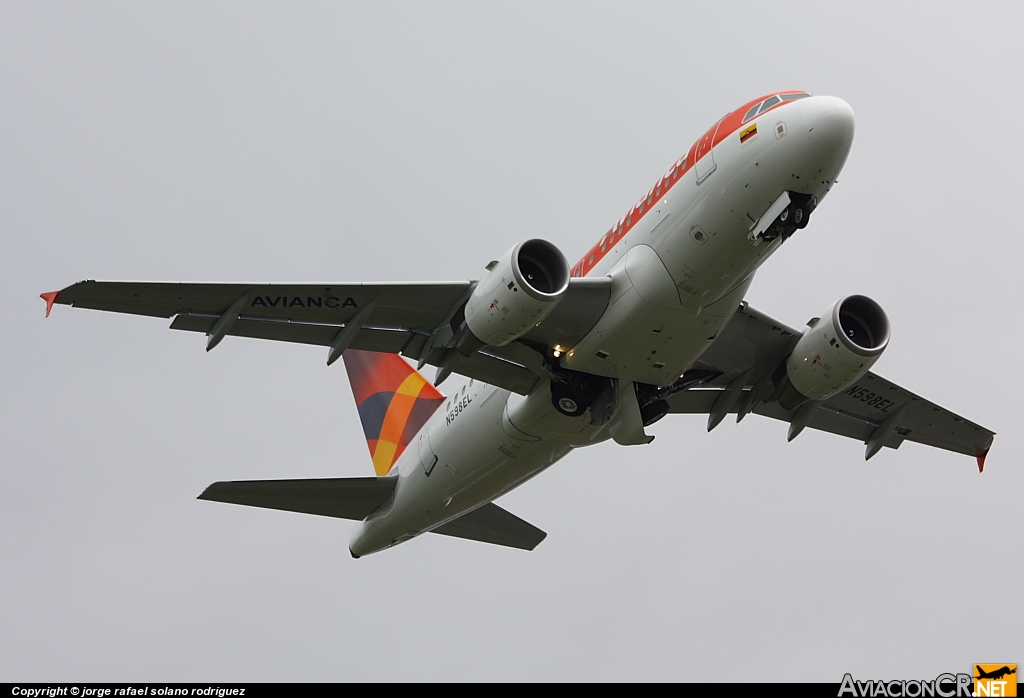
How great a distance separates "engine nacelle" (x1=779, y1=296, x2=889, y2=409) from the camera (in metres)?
22.5

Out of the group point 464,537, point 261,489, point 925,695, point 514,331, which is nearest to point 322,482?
point 261,489

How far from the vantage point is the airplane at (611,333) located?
1877 centimetres

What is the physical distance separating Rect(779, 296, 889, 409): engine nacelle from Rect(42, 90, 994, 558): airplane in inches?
1.4

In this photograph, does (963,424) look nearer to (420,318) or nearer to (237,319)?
(420,318)

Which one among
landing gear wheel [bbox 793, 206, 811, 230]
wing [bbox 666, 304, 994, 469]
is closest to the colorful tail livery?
wing [bbox 666, 304, 994, 469]


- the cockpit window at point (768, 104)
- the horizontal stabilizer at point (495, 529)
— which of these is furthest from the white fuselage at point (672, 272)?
the horizontal stabilizer at point (495, 529)

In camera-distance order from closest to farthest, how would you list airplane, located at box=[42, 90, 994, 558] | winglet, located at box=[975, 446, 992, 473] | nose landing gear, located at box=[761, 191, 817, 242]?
1. nose landing gear, located at box=[761, 191, 817, 242]
2. airplane, located at box=[42, 90, 994, 558]
3. winglet, located at box=[975, 446, 992, 473]

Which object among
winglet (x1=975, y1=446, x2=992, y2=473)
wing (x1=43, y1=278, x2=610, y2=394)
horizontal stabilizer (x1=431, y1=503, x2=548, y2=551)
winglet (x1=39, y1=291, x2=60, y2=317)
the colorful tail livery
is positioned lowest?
winglet (x1=39, y1=291, x2=60, y2=317)

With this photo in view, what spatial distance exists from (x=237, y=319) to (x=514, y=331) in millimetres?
5431

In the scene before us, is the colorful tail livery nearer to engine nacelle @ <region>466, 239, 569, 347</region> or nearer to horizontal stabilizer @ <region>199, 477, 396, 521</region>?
horizontal stabilizer @ <region>199, 477, 396, 521</region>

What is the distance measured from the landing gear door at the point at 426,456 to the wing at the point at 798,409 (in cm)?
567

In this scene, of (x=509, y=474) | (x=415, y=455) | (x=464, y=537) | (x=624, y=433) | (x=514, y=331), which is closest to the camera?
(x=514, y=331)

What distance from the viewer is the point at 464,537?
2917cm

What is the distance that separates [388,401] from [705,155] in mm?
13851
